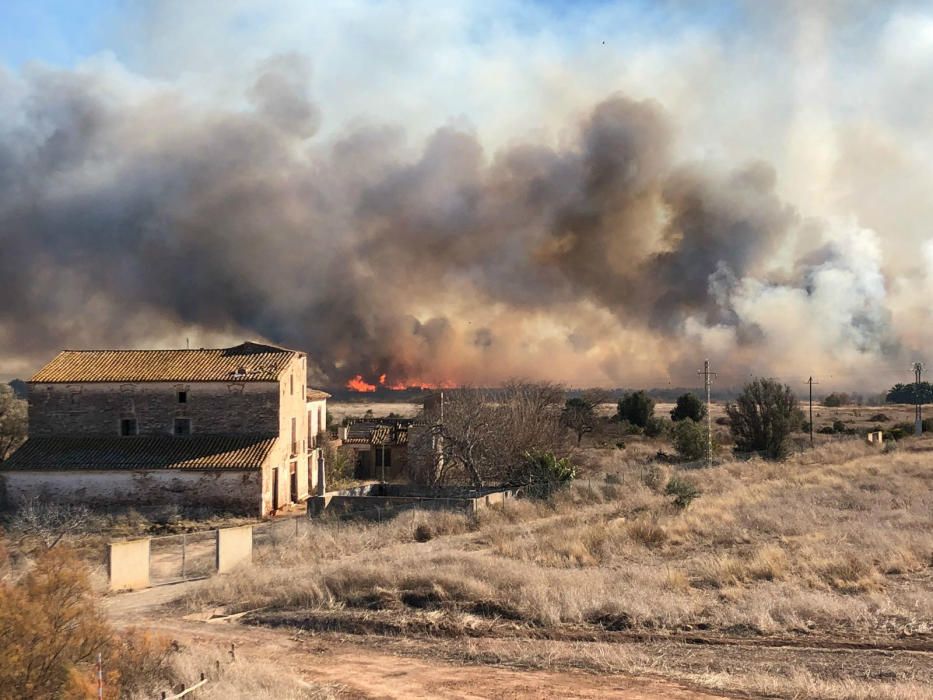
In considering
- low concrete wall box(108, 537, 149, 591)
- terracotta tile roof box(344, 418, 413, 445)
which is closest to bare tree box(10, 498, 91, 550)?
low concrete wall box(108, 537, 149, 591)

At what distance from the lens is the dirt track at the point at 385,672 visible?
10016 millimetres

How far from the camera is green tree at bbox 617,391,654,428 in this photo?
65.0 meters

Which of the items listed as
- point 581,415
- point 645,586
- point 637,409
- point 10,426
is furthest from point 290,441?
point 637,409

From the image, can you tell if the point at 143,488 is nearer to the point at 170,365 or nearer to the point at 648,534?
the point at 170,365

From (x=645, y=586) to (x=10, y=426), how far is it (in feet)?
134

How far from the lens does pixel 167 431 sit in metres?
35.3

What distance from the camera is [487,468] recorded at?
3444cm

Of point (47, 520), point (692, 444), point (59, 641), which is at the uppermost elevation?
point (59, 641)

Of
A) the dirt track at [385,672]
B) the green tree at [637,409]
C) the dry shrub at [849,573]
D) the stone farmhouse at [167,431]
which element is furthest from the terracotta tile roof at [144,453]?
the green tree at [637,409]

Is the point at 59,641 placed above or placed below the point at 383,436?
below

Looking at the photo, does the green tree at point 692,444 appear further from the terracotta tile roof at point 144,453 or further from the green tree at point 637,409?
the terracotta tile roof at point 144,453

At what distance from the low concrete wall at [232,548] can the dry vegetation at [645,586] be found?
1.02 m

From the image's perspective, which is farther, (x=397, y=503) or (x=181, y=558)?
(x=397, y=503)

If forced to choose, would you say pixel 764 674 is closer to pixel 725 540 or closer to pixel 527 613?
pixel 527 613
